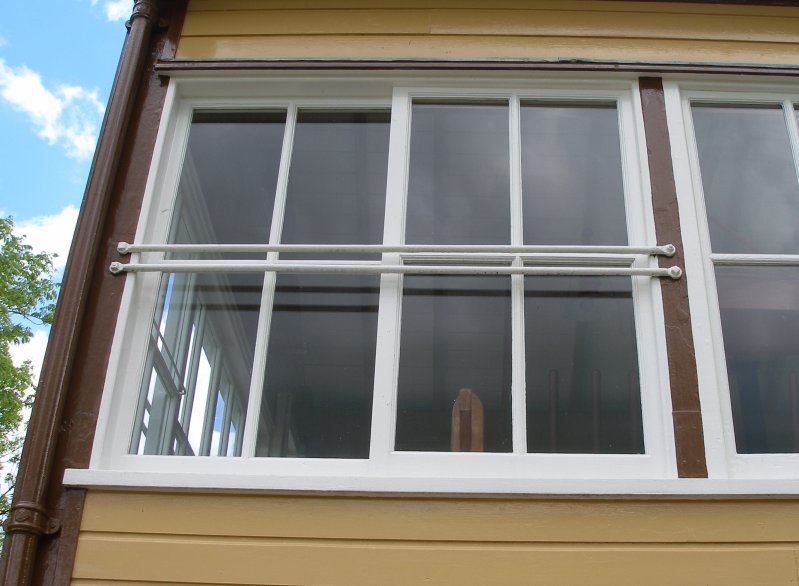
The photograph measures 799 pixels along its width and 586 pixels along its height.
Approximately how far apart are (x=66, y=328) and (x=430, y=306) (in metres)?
1.46

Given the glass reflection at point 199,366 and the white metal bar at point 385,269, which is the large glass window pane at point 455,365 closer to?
the white metal bar at point 385,269

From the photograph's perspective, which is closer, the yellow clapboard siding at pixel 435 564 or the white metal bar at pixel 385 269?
the yellow clapboard siding at pixel 435 564

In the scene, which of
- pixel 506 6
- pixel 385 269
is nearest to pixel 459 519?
pixel 385 269

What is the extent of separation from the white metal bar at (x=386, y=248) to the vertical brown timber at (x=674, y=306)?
14 cm

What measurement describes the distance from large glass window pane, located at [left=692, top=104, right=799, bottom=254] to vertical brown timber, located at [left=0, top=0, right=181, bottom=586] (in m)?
2.52

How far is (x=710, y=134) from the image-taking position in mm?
3932

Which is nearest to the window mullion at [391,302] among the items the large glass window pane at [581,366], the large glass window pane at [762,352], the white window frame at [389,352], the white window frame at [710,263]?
the white window frame at [389,352]

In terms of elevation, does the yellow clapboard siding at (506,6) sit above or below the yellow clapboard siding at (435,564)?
above

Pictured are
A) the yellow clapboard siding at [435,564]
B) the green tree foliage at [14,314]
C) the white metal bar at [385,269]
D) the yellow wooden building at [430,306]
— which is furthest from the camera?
the green tree foliage at [14,314]

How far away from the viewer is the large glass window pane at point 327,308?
334 centimetres

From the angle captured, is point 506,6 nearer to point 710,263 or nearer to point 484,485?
point 710,263

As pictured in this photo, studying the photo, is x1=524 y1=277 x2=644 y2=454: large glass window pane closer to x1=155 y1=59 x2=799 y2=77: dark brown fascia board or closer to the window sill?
the window sill

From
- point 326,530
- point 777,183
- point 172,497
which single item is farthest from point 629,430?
point 172,497

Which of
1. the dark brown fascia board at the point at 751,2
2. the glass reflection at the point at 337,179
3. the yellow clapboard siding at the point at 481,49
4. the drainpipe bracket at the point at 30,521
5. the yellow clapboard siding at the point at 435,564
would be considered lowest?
the yellow clapboard siding at the point at 435,564
